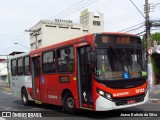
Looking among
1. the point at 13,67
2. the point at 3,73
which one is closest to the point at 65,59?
the point at 13,67

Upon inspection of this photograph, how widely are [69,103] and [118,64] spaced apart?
2.81 metres

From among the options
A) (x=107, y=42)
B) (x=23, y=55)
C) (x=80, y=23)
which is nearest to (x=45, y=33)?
(x=80, y=23)

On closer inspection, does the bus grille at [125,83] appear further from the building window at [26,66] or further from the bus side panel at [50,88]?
the building window at [26,66]

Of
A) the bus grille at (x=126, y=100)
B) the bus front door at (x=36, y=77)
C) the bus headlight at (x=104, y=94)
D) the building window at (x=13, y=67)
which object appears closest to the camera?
the bus headlight at (x=104, y=94)

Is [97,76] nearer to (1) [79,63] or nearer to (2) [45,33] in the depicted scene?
(1) [79,63]

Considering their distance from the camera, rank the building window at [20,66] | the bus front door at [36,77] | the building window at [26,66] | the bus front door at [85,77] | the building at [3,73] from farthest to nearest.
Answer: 1. the building at [3,73]
2. the building window at [20,66]
3. the building window at [26,66]
4. the bus front door at [36,77]
5. the bus front door at [85,77]

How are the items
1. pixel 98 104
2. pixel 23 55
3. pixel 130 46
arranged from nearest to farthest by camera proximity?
1. pixel 98 104
2. pixel 130 46
3. pixel 23 55

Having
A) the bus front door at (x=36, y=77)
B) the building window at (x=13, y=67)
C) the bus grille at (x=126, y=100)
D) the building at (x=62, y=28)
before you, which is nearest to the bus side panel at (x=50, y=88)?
the bus front door at (x=36, y=77)

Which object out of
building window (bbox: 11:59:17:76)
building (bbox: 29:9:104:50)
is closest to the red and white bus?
building window (bbox: 11:59:17:76)

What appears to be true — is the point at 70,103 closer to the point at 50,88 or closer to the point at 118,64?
the point at 50,88

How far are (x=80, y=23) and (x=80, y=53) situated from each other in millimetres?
112867

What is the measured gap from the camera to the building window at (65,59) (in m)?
11.6

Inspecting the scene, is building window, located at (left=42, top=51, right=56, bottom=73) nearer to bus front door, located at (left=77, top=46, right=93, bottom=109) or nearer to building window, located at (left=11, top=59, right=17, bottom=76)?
bus front door, located at (left=77, top=46, right=93, bottom=109)

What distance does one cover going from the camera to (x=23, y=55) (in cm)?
1664
